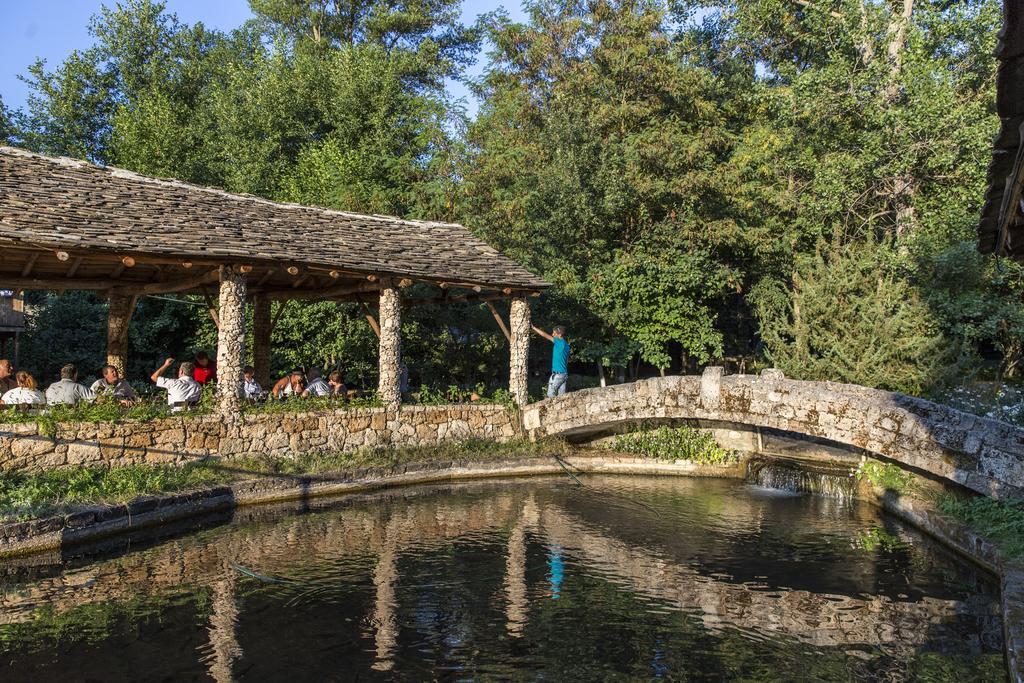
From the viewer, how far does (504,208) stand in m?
19.7

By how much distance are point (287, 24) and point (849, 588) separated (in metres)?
35.2

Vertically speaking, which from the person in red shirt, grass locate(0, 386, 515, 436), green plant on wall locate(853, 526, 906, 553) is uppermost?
the person in red shirt

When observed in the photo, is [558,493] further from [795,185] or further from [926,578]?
[795,185]

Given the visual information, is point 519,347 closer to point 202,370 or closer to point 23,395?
point 202,370

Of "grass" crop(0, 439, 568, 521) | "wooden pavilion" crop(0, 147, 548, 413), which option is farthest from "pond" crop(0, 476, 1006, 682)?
"wooden pavilion" crop(0, 147, 548, 413)

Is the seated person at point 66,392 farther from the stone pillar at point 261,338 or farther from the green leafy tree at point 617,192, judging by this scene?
the green leafy tree at point 617,192

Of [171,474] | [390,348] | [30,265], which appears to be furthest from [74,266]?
[390,348]

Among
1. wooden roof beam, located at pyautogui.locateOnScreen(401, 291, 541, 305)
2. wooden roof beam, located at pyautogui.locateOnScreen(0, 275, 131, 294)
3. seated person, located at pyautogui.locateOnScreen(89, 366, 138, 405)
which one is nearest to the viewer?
seated person, located at pyautogui.locateOnScreen(89, 366, 138, 405)

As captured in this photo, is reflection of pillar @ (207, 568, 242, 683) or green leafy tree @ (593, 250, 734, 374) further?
green leafy tree @ (593, 250, 734, 374)

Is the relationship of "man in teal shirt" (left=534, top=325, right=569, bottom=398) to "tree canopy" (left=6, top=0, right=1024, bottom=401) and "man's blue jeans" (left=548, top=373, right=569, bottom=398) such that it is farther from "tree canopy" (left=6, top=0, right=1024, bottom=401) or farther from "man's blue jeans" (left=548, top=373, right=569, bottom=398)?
"tree canopy" (left=6, top=0, right=1024, bottom=401)

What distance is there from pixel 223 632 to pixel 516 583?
2783 millimetres

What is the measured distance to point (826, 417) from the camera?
11.5 m

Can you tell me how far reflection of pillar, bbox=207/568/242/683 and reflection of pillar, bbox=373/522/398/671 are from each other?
1.07 m

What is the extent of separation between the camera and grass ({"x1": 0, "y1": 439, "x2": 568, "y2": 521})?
9008 millimetres
